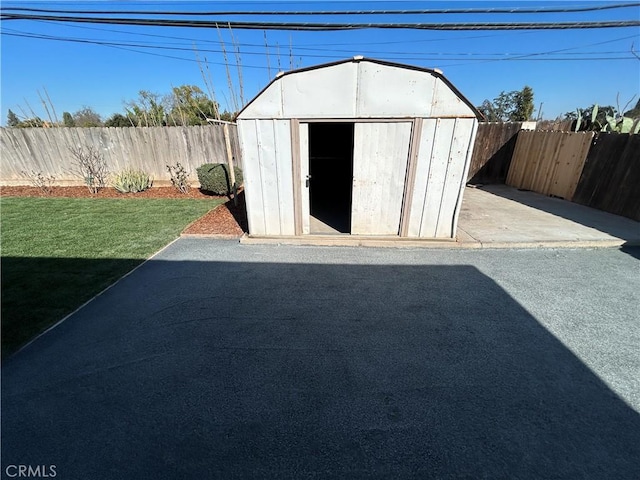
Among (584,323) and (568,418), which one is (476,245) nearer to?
(584,323)

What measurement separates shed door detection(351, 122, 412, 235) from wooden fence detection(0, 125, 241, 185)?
6810 millimetres

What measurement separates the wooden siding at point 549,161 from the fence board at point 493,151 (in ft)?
0.92

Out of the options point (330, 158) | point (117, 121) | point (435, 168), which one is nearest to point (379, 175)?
point (435, 168)

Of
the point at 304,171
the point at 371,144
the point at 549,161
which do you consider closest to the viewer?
the point at 371,144

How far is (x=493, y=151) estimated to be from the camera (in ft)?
35.5

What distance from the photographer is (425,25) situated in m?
7.07

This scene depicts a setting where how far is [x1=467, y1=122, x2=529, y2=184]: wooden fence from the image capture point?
1039 centimetres

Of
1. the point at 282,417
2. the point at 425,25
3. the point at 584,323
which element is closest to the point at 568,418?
the point at 584,323

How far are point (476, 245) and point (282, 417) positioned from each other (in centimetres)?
471

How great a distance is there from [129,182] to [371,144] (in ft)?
29.4

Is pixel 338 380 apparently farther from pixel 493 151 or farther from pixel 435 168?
pixel 493 151

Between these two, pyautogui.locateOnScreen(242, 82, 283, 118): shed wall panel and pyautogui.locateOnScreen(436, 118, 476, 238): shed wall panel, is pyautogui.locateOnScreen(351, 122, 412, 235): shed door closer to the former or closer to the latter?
pyautogui.locateOnScreen(436, 118, 476, 238): shed wall panel

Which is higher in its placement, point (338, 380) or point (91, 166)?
point (91, 166)

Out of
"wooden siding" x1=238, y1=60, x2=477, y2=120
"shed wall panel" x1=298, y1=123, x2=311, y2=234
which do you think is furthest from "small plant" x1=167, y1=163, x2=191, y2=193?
"shed wall panel" x1=298, y1=123, x2=311, y2=234
